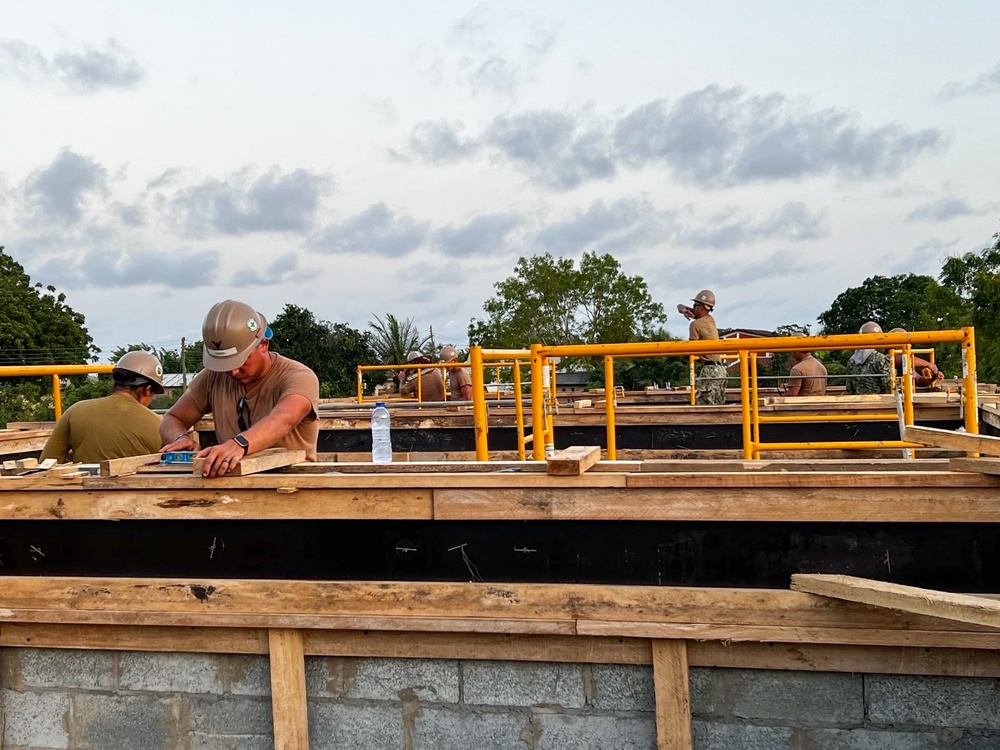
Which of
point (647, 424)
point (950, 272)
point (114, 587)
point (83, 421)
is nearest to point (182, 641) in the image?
point (114, 587)

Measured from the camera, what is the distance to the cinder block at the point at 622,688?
3369 millimetres

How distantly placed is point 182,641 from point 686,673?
2041mm

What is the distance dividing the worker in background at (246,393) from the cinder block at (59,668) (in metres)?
1.05

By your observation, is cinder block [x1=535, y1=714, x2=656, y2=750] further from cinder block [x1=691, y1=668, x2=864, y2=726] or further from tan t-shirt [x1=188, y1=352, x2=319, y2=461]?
tan t-shirt [x1=188, y1=352, x2=319, y2=461]

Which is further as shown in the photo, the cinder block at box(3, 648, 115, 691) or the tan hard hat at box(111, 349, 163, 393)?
the tan hard hat at box(111, 349, 163, 393)

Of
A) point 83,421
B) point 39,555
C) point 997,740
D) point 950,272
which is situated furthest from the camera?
point 950,272

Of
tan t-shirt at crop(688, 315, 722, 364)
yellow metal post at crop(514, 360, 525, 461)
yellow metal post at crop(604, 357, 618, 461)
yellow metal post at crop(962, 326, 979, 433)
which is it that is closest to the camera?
yellow metal post at crop(514, 360, 525, 461)

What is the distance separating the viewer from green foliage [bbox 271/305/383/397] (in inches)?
1700

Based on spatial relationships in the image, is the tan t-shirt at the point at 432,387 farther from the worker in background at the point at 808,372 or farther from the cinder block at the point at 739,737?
the cinder block at the point at 739,737

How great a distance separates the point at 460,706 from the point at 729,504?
1.30m

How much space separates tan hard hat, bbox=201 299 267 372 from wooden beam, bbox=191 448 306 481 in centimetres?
61

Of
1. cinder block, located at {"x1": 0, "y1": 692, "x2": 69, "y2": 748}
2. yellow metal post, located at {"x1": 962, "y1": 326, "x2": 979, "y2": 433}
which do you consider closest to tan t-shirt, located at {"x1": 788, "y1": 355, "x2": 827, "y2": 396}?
yellow metal post, located at {"x1": 962, "y1": 326, "x2": 979, "y2": 433}

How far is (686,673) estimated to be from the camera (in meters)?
3.27

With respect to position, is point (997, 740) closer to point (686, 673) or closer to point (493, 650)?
point (686, 673)
